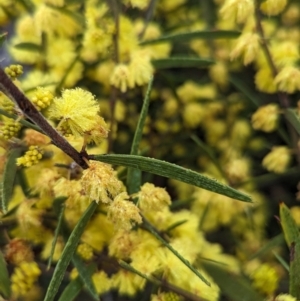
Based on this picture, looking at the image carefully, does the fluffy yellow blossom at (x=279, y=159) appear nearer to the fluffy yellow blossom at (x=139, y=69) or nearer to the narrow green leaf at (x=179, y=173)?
the fluffy yellow blossom at (x=139, y=69)

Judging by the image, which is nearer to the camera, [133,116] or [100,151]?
[100,151]

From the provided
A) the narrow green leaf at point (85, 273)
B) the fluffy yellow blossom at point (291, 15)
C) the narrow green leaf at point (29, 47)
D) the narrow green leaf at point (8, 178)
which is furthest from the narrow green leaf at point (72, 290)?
the fluffy yellow blossom at point (291, 15)

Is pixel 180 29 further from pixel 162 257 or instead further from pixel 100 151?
pixel 162 257

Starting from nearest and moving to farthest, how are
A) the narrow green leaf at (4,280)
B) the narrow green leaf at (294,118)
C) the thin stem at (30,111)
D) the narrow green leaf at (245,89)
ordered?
the thin stem at (30,111), the narrow green leaf at (4,280), the narrow green leaf at (294,118), the narrow green leaf at (245,89)

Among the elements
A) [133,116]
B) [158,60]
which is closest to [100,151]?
[158,60]

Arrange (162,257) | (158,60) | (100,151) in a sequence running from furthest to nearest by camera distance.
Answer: (158,60), (100,151), (162,257)
